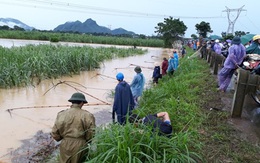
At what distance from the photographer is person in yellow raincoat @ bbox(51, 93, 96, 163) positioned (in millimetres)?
3346

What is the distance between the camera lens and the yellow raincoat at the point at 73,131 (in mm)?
3344

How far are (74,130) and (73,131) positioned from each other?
0.02 metres

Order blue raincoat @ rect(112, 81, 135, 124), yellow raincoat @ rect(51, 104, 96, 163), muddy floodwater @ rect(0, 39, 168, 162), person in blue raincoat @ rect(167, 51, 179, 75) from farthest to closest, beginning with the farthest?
1. person in blue raincoat @ rect(167, 51, 179, 75)
2. muddy floodwater @ rect(0, 39, 168, 162)
3. blue raincoat @ rect(112, 81, 135, 124)
4. yellow raincoat @ rect(51, 104, 96, 163)

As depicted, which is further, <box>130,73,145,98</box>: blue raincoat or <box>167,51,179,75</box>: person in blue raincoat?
<box>167,51,179,75</box>: person in blue raincoat

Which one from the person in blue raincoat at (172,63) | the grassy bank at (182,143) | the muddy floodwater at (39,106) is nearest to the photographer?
the grassy bank at (182,143)

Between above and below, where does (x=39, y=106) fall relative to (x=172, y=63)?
below

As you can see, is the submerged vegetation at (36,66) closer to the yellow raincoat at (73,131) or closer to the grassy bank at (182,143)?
the grassy bank at (182,143)

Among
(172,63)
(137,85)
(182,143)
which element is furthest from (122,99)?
(172,63)

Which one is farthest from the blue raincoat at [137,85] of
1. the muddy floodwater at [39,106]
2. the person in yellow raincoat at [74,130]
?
the person in yellow raincoat at [74,130]

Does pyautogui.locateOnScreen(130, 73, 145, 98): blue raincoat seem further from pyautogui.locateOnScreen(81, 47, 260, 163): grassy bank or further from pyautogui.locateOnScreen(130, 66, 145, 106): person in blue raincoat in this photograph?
pyautogui.locateOnScreen(81, 47, 260, 163): grassy bank

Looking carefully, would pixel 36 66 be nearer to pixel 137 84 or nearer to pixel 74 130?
pixel 137 84

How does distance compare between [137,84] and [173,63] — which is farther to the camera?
[173,63]

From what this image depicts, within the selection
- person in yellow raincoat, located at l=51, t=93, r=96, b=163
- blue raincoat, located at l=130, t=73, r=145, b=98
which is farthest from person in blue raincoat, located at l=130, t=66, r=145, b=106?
person in yellow raincoat, located at l=51, t=93, r=96, b=163

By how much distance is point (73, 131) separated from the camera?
3.35 meters
